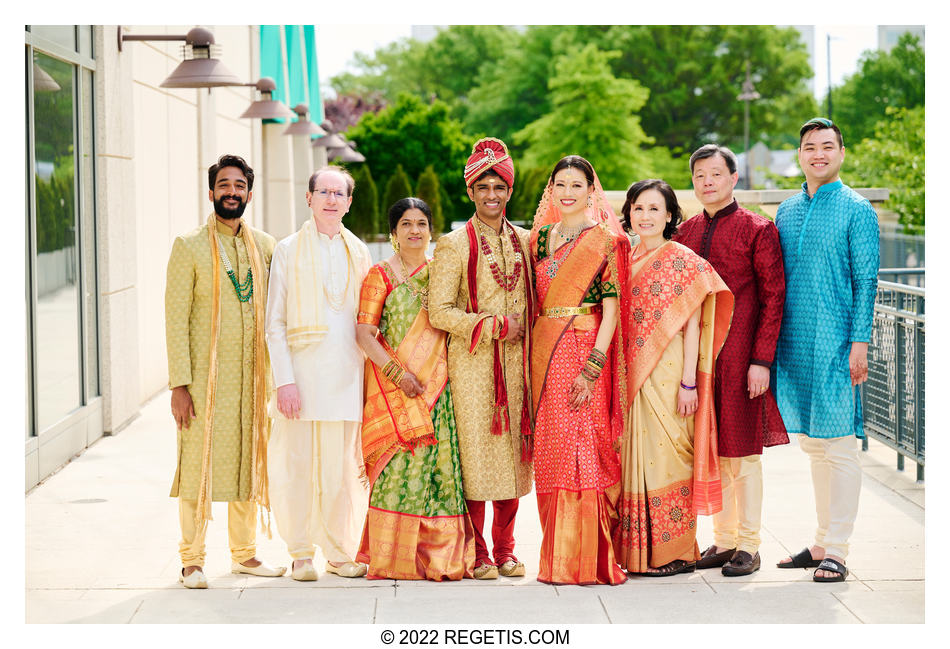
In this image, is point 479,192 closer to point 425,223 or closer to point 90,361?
point 425,223

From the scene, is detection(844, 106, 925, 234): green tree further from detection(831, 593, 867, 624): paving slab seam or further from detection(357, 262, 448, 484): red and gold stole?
detection(357, 262, 448, 484): red and gold stole

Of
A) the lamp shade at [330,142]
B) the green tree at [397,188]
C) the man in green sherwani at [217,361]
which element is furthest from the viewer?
the green tree at [397,188]

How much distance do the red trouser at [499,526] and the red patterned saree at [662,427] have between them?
19.6 inches

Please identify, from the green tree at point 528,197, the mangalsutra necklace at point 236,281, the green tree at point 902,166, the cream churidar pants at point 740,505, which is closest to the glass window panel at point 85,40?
the mangalsutra necklace at point 236,281

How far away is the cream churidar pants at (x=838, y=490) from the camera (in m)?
4.51

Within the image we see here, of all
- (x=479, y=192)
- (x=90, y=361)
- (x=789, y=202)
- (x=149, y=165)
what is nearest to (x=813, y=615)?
(x=789, y=202)

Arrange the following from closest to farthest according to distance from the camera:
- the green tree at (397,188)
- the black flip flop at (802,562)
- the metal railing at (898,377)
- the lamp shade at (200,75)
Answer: the black flip flop at (802,562)
the metal railing at (898,377)
the lamp shade at (200,75)
the green tree at (397,188)

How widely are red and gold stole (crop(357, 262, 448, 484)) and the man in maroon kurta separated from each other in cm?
126

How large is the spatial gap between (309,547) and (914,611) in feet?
8.18

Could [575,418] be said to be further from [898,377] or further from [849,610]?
[898,377]

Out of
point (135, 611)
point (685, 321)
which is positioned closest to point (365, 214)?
point (685, 321)

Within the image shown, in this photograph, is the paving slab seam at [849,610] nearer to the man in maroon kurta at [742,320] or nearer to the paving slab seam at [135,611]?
the man in maroon kurta at [742,320]

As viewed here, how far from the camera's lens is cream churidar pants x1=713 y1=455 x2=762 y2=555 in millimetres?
4562

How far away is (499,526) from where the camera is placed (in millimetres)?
A: 4527
